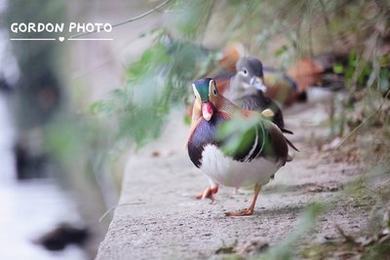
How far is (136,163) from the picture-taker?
9.30ft

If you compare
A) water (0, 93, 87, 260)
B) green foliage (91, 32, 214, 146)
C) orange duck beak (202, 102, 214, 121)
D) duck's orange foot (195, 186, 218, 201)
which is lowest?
water (0, 93, 87, 260)

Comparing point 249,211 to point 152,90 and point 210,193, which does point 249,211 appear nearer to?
point 210,193

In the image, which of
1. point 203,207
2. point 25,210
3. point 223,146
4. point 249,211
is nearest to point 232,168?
point 223,146

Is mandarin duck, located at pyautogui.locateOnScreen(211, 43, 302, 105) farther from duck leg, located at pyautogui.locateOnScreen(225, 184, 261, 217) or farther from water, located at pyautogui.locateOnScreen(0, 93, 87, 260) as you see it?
water, located at pyautogui.locateOnScreen(0, 93, 87, 260)

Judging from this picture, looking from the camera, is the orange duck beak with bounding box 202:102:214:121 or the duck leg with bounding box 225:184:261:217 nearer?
the orange duck beak with bounding box 202:102:214:121

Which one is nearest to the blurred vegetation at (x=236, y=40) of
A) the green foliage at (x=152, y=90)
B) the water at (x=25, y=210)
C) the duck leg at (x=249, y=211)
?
the green foliage at (x=152, y=90)

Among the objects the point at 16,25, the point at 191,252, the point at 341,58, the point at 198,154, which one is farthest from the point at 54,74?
the point at 341,58

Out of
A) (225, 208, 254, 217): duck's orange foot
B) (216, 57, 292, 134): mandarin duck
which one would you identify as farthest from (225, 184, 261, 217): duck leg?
(216, 57, 292, 134): mandarin duck

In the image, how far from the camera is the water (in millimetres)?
2512

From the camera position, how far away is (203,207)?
7.01 ft

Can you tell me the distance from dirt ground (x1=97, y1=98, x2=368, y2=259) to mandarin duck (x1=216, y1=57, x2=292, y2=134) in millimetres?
201

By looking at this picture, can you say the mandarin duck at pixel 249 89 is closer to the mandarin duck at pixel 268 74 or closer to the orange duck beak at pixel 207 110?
the mandarin duck at pixel 268 74

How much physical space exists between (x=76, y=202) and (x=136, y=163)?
24 centimetres

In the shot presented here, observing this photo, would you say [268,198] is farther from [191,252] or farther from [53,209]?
[53,209]
